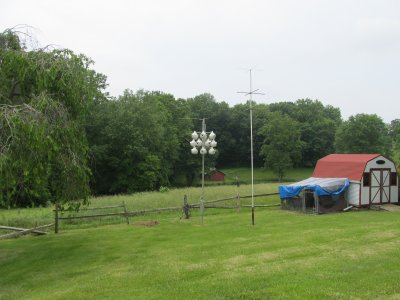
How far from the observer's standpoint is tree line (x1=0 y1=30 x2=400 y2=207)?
9.61m

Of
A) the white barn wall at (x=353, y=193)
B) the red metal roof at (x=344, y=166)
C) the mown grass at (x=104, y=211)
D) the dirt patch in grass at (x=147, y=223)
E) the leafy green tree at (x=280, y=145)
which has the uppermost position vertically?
the leafy green tree at (x=280, y=145)

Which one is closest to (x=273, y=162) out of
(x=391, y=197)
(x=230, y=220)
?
→ (x=391, y=197)

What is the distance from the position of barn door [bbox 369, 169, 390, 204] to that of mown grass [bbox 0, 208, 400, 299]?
194 inches

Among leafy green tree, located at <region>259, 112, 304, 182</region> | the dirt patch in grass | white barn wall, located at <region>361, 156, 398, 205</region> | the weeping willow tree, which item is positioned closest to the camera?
the weeping willow tree

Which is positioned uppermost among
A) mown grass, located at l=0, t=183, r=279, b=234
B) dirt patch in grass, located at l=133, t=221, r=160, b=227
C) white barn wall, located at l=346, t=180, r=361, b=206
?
white barn wall, located at l=346, t=180, r=361, b=206

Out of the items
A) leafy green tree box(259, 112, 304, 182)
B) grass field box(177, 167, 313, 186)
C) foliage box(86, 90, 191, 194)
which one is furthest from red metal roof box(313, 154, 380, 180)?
leafy green tree box(259, 112, 304, 182)

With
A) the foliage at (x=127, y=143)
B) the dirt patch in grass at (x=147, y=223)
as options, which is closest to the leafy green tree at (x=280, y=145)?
the foliage at (x=127, y=143)

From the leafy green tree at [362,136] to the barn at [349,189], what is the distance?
40327 millimetres

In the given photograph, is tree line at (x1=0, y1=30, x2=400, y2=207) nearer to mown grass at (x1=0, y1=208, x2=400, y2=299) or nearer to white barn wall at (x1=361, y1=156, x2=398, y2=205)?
mown grass at (x1=0, y1=208, x2=400, y2=299)

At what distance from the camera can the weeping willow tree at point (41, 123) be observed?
921cm

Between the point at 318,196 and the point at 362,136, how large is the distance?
45161 millimetres

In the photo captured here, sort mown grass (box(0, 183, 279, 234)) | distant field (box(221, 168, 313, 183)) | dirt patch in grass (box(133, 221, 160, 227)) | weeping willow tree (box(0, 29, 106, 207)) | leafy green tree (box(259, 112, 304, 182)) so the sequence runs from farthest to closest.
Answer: distant field (box(221, 168, 313, 183)), leafy green tree (box(259, 112, 304, 182)), mown grass (box(0, 183, 279, 234)), dirt patch in grass (box(133, 221, 160, 227)), weeping willow tree (box(0, 29, 106, 207))

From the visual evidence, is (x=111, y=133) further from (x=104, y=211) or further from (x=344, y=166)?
(x=344, y=166)

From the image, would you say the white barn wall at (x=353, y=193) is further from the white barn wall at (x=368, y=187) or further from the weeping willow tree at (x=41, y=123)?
the weeping willow tree at (x=41, y=123)
